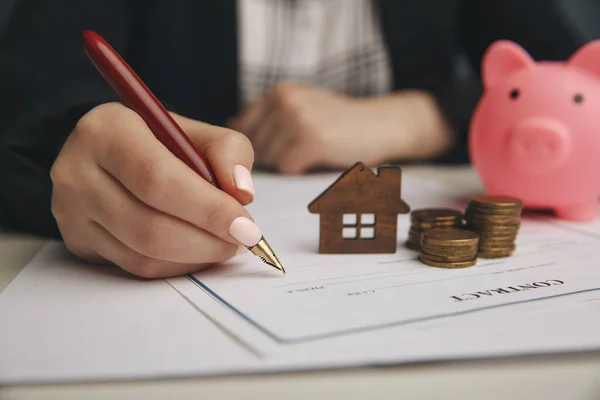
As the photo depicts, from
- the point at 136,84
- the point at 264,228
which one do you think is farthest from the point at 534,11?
the point at 136,84

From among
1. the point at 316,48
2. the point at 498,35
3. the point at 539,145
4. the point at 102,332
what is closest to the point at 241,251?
the point at 102,332

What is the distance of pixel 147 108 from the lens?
0.44m

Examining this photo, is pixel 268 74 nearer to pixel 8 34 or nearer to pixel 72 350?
pixel 8 34

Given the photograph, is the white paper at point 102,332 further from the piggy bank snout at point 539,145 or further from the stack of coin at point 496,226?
the piggy bank snout at point 539,145

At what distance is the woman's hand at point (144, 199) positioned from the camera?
41 cm

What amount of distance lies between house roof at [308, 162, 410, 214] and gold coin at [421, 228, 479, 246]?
0.03 metres

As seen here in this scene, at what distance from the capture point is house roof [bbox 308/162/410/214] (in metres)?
0.50

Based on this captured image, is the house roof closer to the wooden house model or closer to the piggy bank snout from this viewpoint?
the wooden house model

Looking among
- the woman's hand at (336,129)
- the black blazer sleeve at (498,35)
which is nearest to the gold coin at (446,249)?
the woman's hand at (336,129)

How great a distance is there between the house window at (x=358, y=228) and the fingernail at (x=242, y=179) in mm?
A: 104

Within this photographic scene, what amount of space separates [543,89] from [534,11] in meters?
0.62

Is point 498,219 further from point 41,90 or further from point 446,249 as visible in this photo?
point 41,90

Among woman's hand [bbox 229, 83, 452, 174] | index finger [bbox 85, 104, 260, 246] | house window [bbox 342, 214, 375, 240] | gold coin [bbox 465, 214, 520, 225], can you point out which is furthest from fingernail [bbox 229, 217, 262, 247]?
woman's hand [bbox 229, 83, 452, 174]

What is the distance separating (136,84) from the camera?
441 millimetres
